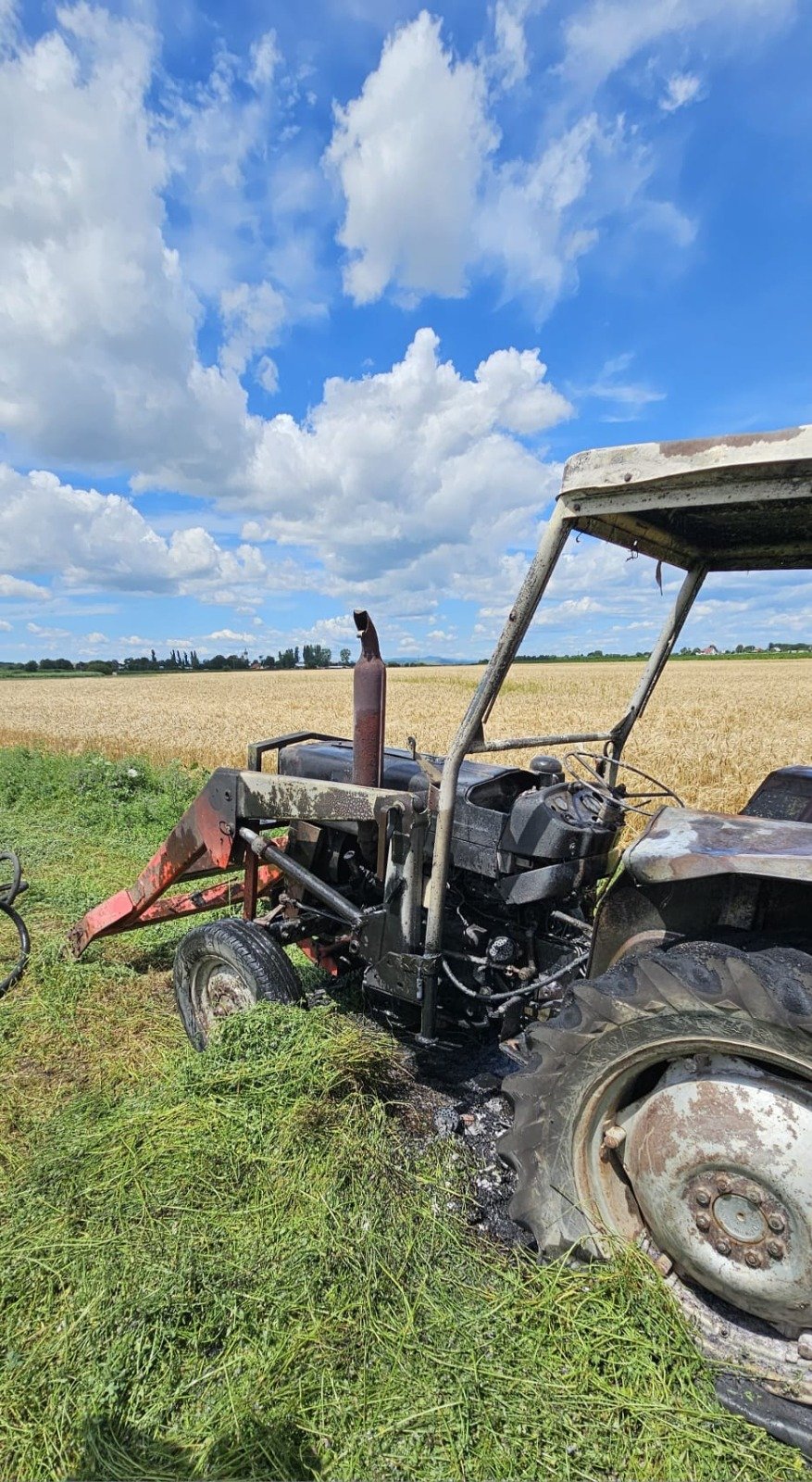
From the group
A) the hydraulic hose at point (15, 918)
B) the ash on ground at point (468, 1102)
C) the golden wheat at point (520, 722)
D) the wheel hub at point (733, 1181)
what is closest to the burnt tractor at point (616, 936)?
the wheel hub at point (733, 1181)

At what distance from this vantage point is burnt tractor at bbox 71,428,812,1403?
1.80 meters

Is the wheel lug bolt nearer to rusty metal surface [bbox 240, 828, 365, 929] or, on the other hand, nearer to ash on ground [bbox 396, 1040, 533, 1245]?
ash on ground [bbox 396, 1040, 533, 1245]

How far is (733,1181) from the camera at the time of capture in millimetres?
1843

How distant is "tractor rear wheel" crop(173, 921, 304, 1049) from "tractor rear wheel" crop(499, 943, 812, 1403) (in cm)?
135

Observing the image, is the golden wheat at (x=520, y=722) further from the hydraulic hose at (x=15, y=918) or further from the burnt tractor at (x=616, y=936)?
the hydraulic hose at (x=15, y=918)

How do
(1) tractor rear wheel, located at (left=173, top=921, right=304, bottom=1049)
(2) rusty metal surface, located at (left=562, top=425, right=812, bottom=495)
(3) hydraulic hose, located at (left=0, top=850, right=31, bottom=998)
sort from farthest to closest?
1. (3) hydraulic hose, located at (left=0, top=850, right=31, bottom=998)
2. (1) tractor rear wheel, located at (left=173, top=921, right=304, bottom=1049)
3. (2) rusty metal surface, located at (left=562, top=425, right=812, bottom=495)

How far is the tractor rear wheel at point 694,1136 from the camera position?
5.76ft

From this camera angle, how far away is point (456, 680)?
130 feet

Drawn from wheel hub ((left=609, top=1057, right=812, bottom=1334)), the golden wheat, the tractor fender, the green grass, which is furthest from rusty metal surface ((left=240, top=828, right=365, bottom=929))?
the golden wheat

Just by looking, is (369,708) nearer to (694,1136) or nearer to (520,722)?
(694,1136)

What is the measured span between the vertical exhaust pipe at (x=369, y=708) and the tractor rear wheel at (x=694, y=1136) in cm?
132

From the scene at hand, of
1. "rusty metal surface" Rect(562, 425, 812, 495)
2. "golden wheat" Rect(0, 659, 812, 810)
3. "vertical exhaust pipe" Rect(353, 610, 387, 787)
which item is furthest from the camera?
"golden wheat" Rect(0, 659, 812, 810)

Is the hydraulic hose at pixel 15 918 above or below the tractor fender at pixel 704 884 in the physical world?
below

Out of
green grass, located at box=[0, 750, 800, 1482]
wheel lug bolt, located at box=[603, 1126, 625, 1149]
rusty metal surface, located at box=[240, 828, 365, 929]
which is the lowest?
green grass, located at box=[0, 750, 800, 1482]
